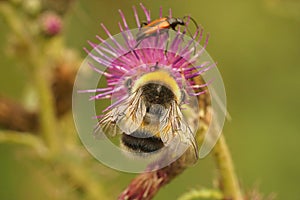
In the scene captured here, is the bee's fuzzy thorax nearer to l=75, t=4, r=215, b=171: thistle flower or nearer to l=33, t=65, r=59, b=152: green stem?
l=75, t=4, r=215, b=171: thistle flower

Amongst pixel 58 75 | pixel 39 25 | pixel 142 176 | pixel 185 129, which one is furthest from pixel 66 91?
pixel 185 129

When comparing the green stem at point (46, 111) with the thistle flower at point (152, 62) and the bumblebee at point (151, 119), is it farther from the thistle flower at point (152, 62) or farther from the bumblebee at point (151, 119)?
the bumblebee at point (151, 119)

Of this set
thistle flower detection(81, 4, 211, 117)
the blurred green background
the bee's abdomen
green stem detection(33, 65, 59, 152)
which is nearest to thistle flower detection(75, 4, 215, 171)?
thistle flower detection(81, 4, 211, 117)

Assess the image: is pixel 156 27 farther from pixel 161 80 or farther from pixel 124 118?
pixel 124 118

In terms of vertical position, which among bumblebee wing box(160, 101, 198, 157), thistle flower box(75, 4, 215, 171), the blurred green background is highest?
the blurred green background

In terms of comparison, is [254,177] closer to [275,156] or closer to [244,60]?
[275,156]

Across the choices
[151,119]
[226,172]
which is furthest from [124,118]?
[226,172]
